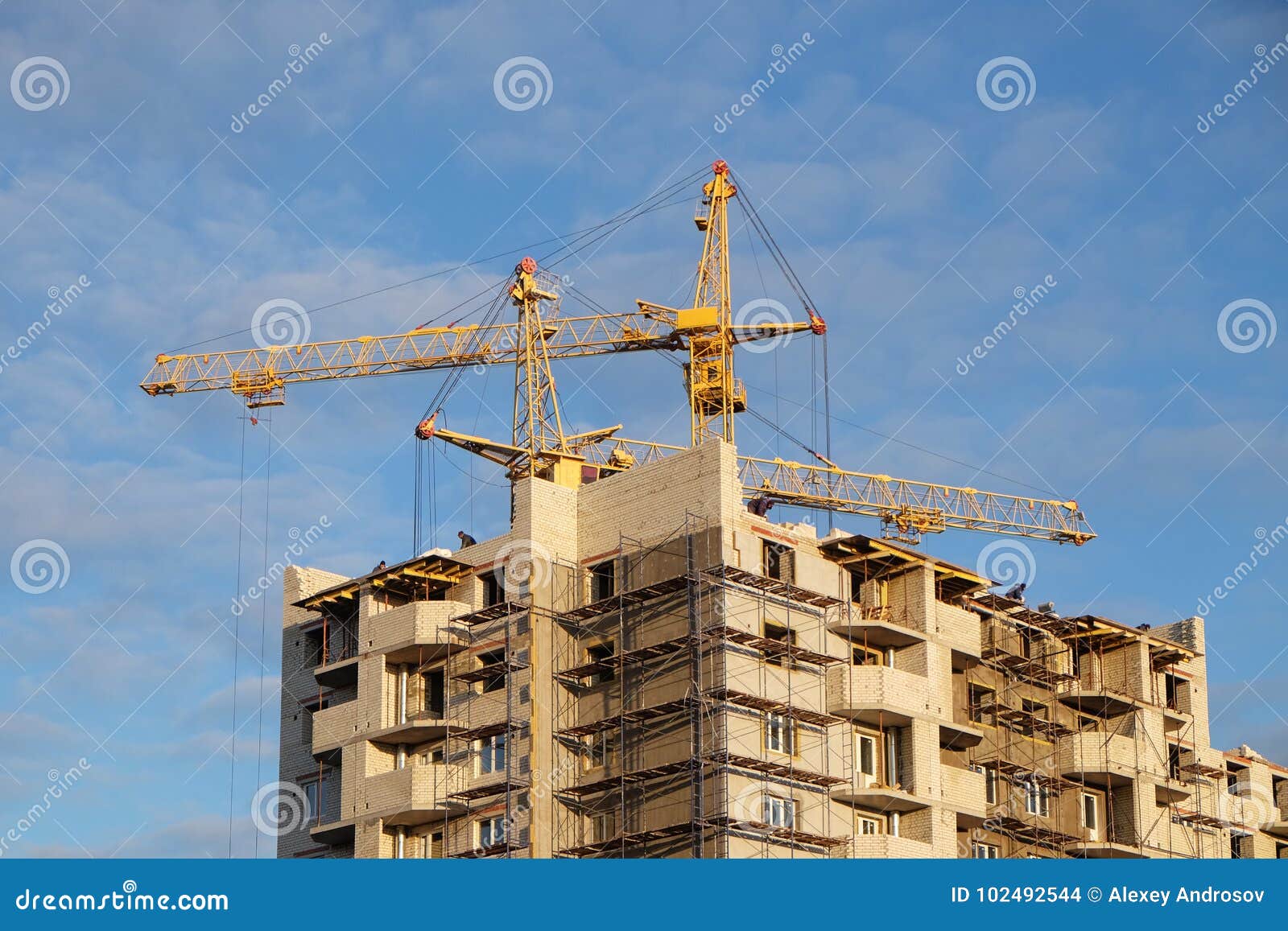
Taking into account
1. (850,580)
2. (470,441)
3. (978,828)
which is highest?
(470,441)

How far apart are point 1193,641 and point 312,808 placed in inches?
1546

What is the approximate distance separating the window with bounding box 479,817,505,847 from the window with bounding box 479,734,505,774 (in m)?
1.85

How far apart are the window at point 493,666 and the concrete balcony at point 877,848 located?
1425 cm

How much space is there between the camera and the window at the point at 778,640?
86.4 metres

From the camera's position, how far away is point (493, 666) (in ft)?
295

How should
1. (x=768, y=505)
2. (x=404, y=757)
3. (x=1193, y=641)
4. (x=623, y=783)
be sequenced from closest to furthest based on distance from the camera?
(x=623, y=783), (x=404, y=757), (x=768, y=505), (x=1193, y=641)

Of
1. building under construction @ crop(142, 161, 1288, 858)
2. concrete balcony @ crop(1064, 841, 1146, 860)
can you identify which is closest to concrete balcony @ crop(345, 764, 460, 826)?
building under construction @ crop(142, 161, 1288, 858)

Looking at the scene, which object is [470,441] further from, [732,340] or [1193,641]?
[1193,641]

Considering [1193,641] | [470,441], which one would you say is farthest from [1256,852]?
[470,441]

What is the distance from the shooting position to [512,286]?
362 ft

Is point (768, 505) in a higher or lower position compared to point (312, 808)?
higher

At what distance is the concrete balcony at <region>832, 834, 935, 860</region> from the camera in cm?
8512

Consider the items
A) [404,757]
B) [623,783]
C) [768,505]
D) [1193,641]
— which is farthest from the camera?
[1193,641]

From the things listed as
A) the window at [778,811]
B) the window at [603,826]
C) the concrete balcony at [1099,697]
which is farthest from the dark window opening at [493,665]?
the concrete balcony at [1099,697]
